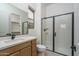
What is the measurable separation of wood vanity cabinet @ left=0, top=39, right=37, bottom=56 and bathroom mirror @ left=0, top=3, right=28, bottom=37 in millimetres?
289

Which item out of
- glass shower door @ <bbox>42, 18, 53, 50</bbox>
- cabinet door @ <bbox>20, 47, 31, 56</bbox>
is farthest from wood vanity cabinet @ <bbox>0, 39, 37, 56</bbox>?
glass shower door @ <bbox>42, 18, 53, 50</bbox>

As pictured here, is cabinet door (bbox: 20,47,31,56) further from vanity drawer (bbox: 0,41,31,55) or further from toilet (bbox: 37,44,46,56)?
toilet (bbox: 37,44,46,56)

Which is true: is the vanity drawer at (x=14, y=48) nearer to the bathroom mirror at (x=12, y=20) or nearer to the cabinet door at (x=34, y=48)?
the cabinet door at (x=34, y=48)

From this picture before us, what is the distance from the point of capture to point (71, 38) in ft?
5.15

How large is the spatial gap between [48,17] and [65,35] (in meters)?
0.47

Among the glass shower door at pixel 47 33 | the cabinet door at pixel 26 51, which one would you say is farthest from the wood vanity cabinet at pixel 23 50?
the glass shower door at pixel 47 33

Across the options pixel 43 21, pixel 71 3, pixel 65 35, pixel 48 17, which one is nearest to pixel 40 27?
pixel 43 21

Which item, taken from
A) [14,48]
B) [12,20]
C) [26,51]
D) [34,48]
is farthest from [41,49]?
[12,20]

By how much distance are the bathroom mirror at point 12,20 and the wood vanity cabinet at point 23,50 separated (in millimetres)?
289

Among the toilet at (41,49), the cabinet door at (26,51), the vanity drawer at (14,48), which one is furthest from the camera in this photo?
the toilet at (41,49)

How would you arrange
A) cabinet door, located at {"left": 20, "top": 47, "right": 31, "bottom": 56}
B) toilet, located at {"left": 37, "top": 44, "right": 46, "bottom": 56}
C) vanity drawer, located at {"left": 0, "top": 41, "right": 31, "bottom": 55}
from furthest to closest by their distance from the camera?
1. toilet, located at {"left": 37, "top": 44, "right": 46, "bottom": 56}
2. cabinet door, located at {"left": 20, "top": 47, "right": 31, "bottom": 56}
3. vanity drawer, located at {"left": 0, "top": 41, "right": 31, "bottom": 55}

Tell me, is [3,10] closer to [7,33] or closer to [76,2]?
[7,33]

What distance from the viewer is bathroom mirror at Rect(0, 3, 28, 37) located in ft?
5.00

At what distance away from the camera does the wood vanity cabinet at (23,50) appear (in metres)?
1.24
